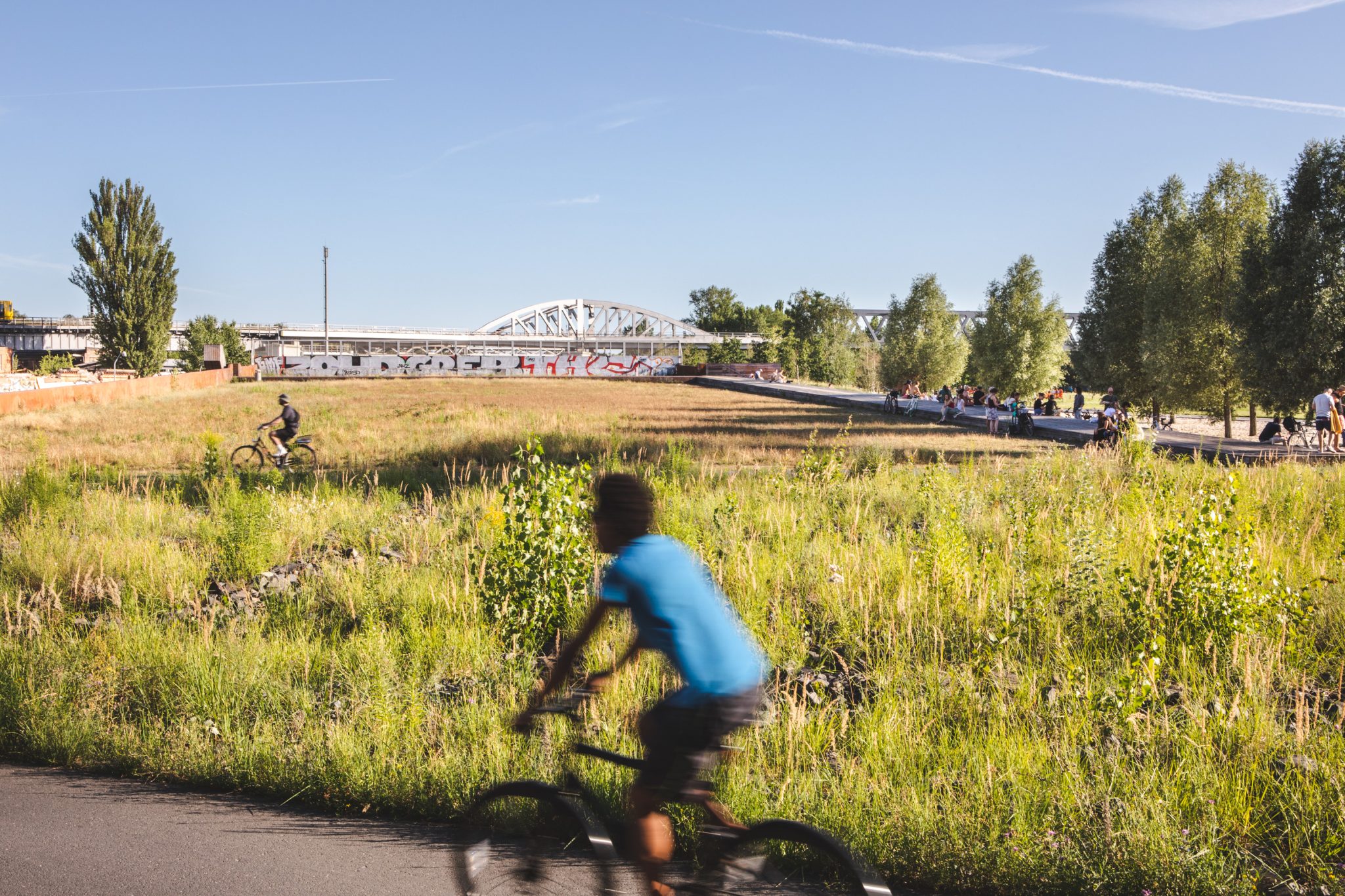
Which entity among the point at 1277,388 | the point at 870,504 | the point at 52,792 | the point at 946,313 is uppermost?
the point at 946,313

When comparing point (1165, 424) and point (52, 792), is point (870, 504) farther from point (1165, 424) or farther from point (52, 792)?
point (1165, 424)

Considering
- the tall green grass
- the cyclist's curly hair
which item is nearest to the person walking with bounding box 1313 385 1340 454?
the tall green grass

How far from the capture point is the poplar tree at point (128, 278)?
216ft

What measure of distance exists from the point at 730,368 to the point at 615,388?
926 inches

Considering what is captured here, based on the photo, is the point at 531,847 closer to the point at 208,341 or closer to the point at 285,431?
the point at 285,431

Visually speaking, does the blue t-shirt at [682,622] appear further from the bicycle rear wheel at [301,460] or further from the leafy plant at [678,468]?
the bicycle rear wheel at [301,460]

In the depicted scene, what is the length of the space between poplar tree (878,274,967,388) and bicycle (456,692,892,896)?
7011 cm

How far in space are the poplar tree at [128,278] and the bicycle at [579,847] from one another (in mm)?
74375

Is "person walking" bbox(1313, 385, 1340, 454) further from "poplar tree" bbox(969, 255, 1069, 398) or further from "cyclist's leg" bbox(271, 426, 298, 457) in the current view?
"poplar tree" bbox(969, 255, 1069, 398)

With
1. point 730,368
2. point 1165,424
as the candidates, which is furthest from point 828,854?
point 730,368

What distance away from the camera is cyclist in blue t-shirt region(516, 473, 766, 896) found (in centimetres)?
303

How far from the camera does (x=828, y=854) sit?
2.98 m

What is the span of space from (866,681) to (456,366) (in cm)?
9774

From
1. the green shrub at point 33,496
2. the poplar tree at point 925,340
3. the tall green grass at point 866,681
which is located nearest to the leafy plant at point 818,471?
the tall green grass at point 866,681
